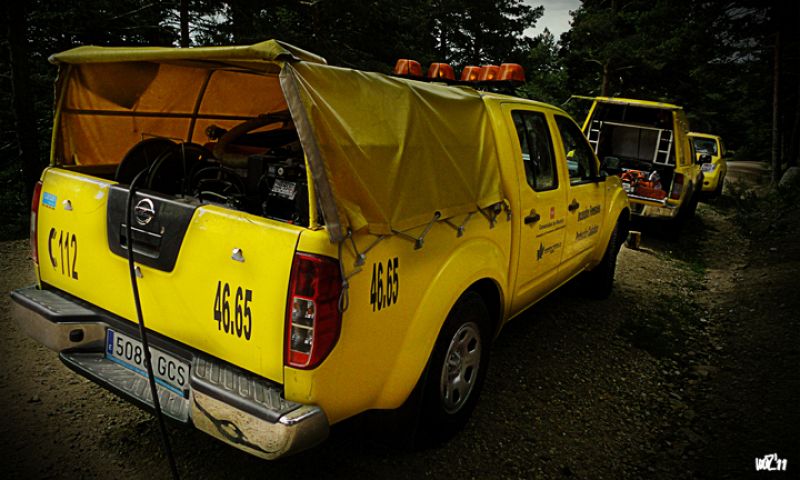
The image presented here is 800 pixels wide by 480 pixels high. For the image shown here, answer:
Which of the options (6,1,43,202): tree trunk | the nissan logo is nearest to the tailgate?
the nissan logo

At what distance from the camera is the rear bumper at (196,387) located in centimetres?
199

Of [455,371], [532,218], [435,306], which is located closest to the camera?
[435,306]

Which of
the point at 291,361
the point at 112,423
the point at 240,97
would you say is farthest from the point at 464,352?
the point at 240,97

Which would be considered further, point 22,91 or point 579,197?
point 22,91

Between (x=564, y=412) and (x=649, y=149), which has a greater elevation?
(x=649, y=149)

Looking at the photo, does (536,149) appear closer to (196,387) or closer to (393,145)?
(393,145)

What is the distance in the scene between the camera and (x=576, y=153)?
15.4ft

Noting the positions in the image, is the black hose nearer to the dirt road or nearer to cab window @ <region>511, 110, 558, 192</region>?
the dirt road

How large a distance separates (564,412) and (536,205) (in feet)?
4.67

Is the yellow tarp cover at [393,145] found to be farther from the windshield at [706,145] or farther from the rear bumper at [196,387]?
the windshield at [706,145]

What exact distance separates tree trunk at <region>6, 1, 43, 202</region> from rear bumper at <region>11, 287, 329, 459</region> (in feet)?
24.5

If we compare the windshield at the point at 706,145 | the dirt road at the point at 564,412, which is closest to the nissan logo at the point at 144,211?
the dirt road at the point at 564,412

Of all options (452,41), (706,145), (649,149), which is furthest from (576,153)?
(452,41)

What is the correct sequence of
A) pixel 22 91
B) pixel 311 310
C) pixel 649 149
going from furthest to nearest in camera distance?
pixel 649 149
pixel 22 91
pixel 311 310
